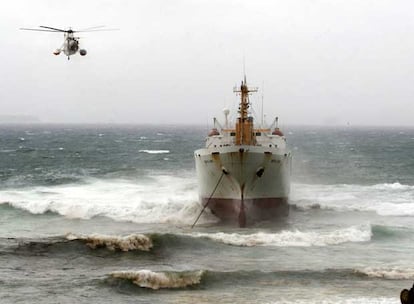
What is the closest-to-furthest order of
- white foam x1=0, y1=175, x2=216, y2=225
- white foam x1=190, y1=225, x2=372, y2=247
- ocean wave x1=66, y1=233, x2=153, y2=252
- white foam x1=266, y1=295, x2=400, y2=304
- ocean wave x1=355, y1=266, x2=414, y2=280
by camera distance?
1. white foam x1=266, y1=295, x2=400, y2=304
2. ocean wave x1=355, y1=266, x2=414, y2=280
3. ocean wave x1=66, y1=233, x2=153, y2=252
4. white foam x1=190, y1=225, x2=372, y2=247
5. white foam x1=0, y1=175, x2=216, y2=225

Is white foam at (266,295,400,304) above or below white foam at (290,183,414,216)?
above

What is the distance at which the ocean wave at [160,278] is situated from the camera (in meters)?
20.9

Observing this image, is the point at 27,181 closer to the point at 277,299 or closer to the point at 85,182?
the point at 85,182

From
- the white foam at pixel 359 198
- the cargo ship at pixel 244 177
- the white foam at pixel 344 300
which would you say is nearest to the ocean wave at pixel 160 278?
the white foam at pixel 344 300

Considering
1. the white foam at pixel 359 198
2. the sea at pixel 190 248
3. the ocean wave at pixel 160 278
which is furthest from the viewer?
the white foam at pixel 359 198

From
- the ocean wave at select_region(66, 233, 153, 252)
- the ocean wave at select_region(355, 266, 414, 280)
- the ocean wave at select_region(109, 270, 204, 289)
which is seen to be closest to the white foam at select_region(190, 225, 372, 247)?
the ocean wave at select_region(66, 233, 153, 252)

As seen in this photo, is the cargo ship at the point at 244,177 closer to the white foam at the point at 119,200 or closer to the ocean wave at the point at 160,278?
the white foam at the point at 119,200

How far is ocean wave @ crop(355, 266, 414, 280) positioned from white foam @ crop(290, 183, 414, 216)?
50.5 feet

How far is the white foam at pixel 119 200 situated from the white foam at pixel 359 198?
856 centimetres

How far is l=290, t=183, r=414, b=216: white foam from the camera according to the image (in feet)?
128

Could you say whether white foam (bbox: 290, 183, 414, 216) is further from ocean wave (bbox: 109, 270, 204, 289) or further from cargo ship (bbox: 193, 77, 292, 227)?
ocean wave (bbox: 109, 270, 204, 289)

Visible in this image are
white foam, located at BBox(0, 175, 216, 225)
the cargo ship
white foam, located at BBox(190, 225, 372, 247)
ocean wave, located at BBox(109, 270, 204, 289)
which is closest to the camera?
ocean wave, located at BBox(109, 270, 204, 289)

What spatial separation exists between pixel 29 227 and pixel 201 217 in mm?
9761

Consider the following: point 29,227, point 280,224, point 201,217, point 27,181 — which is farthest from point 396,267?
point 27,181
